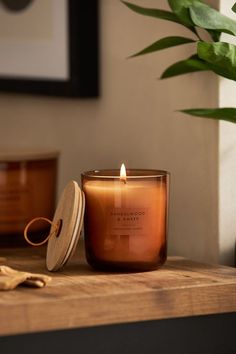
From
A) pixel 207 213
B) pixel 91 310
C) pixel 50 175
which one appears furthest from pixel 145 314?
pixel 50 175

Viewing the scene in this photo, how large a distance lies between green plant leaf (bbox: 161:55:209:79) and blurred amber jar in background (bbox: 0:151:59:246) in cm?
19

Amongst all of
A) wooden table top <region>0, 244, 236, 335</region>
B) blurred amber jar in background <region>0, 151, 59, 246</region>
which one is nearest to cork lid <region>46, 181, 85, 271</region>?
wooden table top <region>0, 244, 236, 335</region>

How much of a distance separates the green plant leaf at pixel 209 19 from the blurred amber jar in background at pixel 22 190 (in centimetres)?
27

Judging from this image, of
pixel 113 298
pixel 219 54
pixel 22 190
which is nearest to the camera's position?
pixel 113 298

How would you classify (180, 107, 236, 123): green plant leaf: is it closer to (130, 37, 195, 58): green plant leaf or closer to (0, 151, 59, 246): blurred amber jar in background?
(130, 37, 195, 58): green plant leaf

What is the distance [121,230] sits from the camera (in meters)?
0.73

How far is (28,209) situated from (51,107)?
0.21 meters

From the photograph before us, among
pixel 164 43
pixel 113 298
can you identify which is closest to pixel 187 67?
pixel 164 43

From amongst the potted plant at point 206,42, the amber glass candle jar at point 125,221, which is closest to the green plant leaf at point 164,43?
the potted plant at point 206,42

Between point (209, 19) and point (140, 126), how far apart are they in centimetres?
25

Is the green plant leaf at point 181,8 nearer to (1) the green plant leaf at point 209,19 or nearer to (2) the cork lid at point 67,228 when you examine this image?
(1) the green plant leaf at point 209,19

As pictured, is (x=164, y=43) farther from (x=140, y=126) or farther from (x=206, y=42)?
(x=140, y=126)

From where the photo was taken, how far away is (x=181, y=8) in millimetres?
750

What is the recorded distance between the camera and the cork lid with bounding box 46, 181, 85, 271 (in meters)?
0.72
